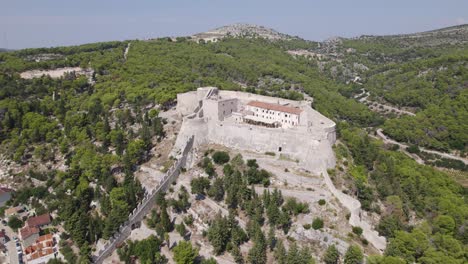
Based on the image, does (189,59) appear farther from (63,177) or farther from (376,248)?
(376,248)

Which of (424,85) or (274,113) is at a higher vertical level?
(274,113)

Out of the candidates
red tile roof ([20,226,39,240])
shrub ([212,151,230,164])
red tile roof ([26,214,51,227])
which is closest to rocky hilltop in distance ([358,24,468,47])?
shrub ([212,151,230,164])

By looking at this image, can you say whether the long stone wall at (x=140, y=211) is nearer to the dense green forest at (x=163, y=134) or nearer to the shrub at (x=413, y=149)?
the dense green forest at (x=163, y=134)

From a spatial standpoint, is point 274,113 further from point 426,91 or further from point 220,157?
point 426,91

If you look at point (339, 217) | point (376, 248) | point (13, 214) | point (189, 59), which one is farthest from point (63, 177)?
point (189, 59)

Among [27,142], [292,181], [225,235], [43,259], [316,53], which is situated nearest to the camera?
[225,235]

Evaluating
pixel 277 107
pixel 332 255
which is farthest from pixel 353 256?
pixel 277 107
